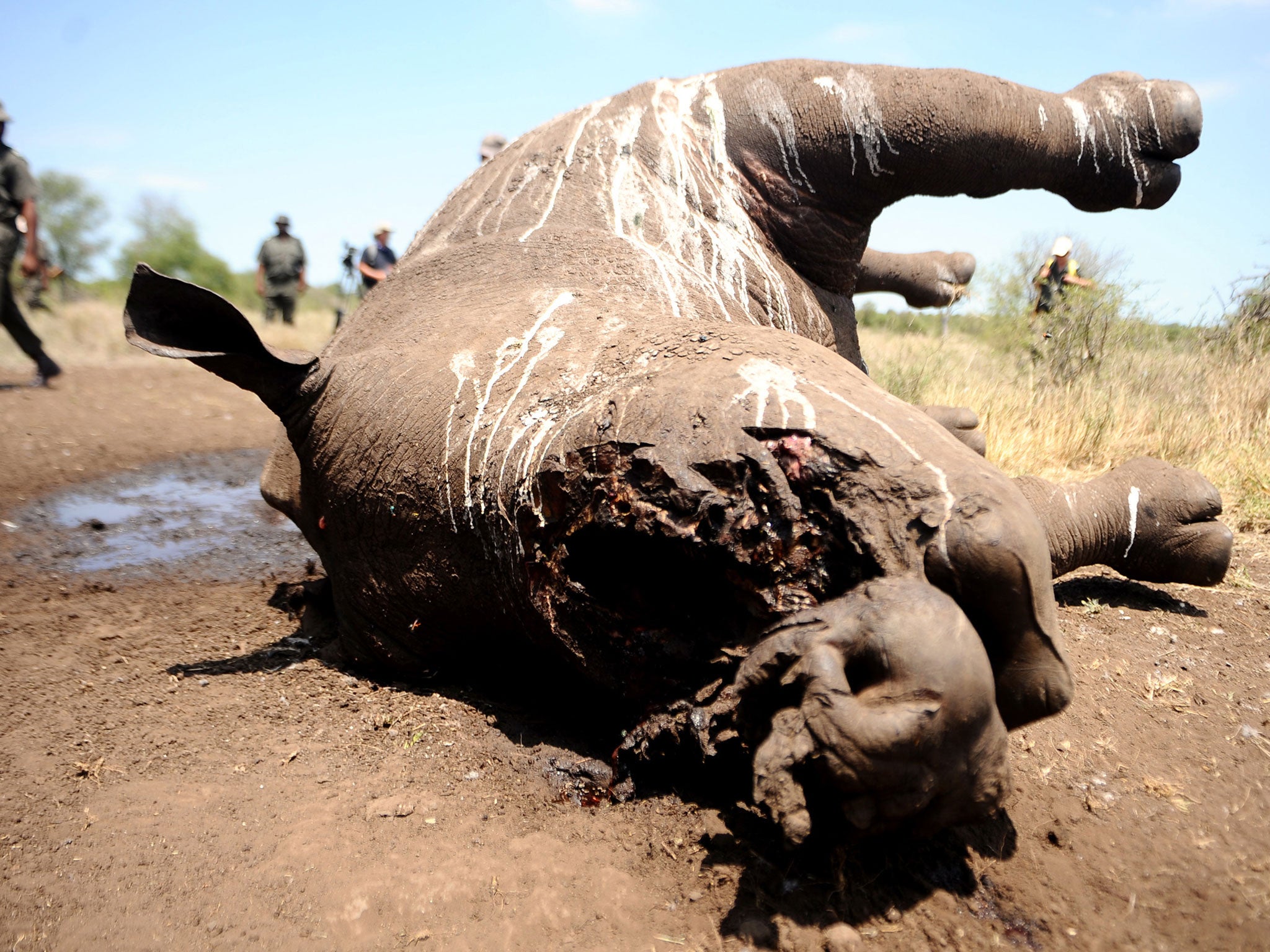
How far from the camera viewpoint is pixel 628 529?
1.90 meters

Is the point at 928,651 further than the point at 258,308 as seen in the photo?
No

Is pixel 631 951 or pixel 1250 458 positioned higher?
pixel 631 951

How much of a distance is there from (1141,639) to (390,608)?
233 centimetres

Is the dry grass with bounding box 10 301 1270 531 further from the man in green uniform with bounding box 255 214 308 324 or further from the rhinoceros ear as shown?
the man in green uniform with bounding box 255 214 308 324

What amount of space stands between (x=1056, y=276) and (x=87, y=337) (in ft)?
37.1

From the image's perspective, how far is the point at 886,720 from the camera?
1.51 meters

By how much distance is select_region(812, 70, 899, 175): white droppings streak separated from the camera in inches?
133

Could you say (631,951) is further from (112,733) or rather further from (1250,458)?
(1250,458)

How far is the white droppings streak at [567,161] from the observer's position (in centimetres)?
304

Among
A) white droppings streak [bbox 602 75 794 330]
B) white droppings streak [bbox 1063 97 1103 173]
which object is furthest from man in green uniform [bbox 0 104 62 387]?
white droppings streak [bbox 1063 97 1103 173]

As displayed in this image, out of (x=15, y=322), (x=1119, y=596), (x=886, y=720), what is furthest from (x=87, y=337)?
(x=886, y=720)

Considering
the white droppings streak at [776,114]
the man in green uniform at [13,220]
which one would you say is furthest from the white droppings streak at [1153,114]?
the man in green uniform at [13,220]

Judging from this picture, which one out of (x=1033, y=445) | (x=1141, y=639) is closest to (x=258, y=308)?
(x=1033, y=445)

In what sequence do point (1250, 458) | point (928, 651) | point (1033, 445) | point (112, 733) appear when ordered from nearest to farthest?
1. point (928, 651)
2. point (112, 733)
3. point (1250, 458)
4. point (1033, 445)
